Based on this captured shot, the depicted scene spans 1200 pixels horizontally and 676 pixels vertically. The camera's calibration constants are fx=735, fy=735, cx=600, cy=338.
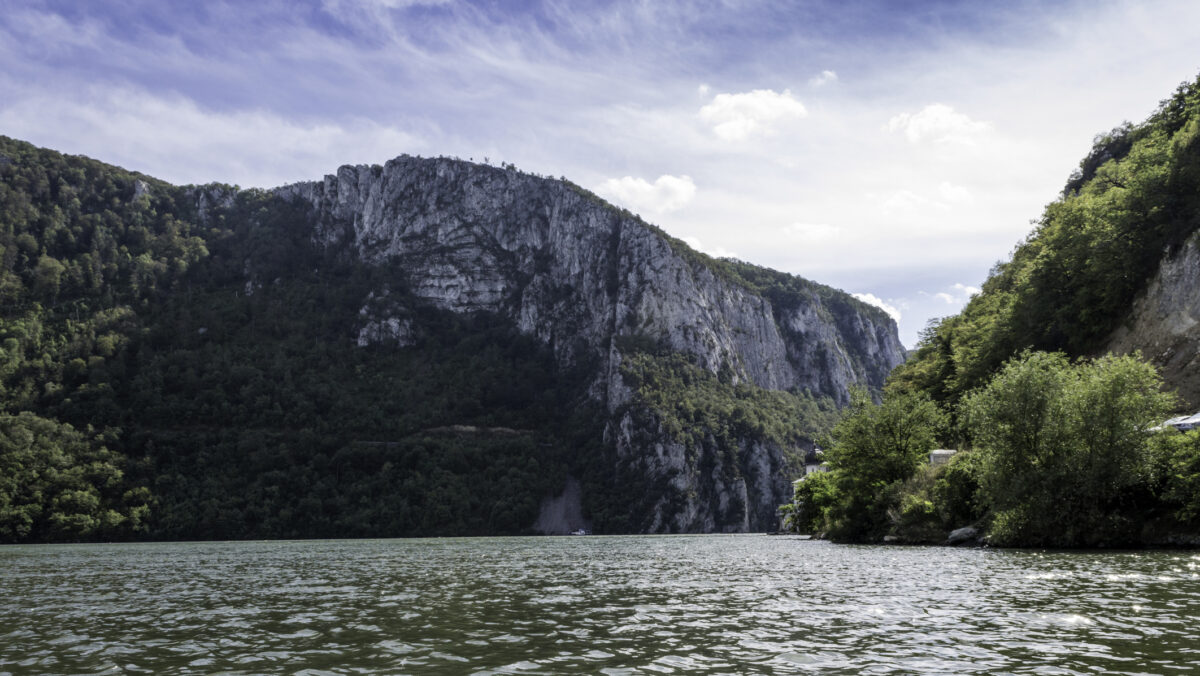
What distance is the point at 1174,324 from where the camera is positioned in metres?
54.1

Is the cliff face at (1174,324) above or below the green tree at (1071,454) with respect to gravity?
above

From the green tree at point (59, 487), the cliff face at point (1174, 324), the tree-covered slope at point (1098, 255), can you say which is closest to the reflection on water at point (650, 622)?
the cliff face at point (1174, 324)

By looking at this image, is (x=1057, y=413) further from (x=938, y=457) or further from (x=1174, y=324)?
(x=1174, y=324)

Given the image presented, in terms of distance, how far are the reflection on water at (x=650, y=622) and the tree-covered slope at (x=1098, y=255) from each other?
120 ft

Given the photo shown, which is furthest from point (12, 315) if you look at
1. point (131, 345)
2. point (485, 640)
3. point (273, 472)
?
point (485, 640)

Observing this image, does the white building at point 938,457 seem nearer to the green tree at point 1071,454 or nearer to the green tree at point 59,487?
the green tree at point 1071,454

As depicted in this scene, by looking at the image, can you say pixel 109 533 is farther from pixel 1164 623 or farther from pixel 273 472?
pixel 1164 623

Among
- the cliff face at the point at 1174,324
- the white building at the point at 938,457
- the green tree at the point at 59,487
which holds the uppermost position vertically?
the cliff face at the point at 1174,324

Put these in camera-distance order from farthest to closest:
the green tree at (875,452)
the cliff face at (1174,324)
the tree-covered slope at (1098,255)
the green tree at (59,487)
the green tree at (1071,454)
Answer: the green tree at (59,487) → the green tree at (875,452) → the tree-covered slope at (1098,255) → the cliff face at (1174,324) → the green tree at (1071,454)

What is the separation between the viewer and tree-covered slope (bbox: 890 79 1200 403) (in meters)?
58.9

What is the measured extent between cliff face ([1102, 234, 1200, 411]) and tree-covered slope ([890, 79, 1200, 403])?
2026 mm

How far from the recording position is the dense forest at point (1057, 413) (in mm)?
39594

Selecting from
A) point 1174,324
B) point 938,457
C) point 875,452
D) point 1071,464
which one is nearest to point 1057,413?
point 1071,464

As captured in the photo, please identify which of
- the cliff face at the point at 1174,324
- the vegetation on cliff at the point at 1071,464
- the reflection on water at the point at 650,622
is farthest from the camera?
the cliff face at the point at 1174,324
